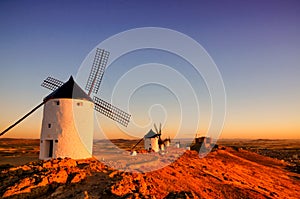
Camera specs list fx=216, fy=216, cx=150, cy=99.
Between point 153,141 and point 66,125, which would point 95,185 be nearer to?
point 66,125

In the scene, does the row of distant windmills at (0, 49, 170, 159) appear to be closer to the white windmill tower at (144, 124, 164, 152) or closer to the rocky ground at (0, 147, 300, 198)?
the rocky ground at (0, 147, 300, 198)

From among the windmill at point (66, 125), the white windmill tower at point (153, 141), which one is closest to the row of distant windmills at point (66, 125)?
the windmill at point (66, 125)

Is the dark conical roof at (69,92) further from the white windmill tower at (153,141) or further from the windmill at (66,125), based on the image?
the white windmill tower at (153,141)

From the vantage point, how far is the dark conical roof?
2015 centimetres

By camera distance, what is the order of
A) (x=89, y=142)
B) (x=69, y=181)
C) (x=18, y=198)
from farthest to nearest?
1. (x=89, y=142)
2. (x=69, y=181)
3. (x=18, y=198)

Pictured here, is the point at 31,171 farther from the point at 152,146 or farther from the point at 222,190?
the point at 152,146

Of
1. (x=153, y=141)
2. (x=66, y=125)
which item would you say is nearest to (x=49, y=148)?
(x=66, y=125)

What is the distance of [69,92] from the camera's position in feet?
67.2

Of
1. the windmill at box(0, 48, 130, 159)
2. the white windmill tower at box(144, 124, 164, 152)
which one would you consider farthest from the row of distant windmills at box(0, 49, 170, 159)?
the white windmill tower at box(144, 124, 164, 152)

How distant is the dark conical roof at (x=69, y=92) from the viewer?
2015 centimetres

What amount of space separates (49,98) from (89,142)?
5556 mm

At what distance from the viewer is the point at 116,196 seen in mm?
10312

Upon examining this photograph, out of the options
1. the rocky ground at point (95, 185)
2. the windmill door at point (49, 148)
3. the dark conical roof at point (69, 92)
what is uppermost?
the dark conical roof at point (69, 92)

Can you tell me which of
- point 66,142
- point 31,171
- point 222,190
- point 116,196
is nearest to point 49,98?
point 66,142
